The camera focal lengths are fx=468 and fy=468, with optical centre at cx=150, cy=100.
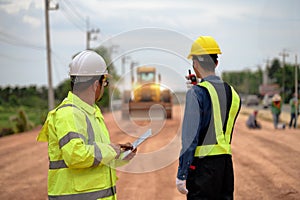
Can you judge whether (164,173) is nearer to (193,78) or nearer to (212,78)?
(193,78)

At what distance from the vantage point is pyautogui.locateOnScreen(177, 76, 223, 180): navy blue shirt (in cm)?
346

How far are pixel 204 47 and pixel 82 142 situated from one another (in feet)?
4.51

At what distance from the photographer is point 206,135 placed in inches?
139

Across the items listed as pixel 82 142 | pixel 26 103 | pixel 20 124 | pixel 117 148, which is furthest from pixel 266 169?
pixel 26 103

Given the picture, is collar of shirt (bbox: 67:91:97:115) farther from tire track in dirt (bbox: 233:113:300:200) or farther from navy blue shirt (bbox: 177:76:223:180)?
tire track in dirt (bbox: 233:113:300:200)

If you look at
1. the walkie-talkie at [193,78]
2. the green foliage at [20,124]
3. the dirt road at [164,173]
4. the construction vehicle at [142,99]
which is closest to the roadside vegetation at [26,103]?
the green foliage at [20,124]

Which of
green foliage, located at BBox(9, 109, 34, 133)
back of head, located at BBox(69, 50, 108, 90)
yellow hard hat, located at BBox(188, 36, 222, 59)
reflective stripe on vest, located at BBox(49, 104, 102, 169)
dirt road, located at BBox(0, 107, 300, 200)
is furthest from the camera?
green foliage, located at BBox(9, 109, 34, 133)

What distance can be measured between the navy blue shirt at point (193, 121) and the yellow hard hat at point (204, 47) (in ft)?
0.93

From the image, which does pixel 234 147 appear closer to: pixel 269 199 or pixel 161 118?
pixel 269 199

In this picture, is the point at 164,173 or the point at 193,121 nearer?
the point at 193,121

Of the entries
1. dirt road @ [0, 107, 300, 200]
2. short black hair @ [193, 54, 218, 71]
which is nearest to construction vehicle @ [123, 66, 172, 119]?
dirt road @ [0, 107, 300, 200]

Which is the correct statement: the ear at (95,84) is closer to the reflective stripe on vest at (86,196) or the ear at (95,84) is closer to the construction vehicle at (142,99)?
the reflective stripe on vest at (86,196)

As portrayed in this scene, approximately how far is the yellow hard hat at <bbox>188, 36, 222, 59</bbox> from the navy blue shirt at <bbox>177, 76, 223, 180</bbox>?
0.93ft

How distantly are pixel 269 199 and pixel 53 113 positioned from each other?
457cm
